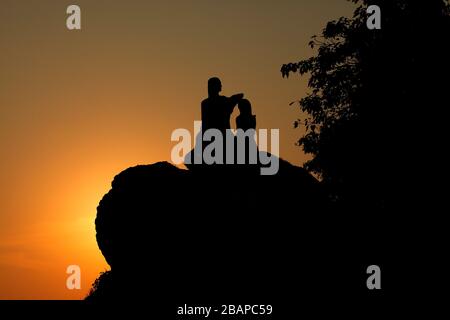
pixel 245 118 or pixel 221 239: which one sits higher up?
pixel 245 118

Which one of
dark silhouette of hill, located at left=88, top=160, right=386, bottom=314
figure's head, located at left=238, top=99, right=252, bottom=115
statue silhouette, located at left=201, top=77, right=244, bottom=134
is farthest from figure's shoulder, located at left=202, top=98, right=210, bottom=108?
dark silhouette of hill, located at left=88, top=160, right=386, bottom=314

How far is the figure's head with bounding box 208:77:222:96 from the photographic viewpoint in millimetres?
23812

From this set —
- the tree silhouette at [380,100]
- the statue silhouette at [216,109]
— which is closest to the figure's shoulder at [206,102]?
the statue silhouette at [216,109]

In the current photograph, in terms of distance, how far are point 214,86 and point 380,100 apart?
8.21 m

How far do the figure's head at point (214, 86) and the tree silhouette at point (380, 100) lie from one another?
758 cm

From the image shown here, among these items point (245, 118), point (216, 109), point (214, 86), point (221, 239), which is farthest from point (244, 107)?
point (221, 239)

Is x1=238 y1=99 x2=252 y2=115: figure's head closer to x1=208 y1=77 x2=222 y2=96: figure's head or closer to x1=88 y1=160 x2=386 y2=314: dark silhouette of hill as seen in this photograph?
x1=208 y1=77 x2=222 y2=96: figure's head

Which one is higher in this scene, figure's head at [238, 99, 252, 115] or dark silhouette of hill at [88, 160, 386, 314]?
figure's head at [238, 99, 252, 115]

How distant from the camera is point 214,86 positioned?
23.8 metres

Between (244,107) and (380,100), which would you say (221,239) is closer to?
(244,107)

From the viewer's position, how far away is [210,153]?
77.2ft

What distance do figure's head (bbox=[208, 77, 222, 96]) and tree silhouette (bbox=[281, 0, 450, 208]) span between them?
7.58m

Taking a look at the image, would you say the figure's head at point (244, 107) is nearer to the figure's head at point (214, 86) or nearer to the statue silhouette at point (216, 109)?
the statue silhouette at point (216, 109)
